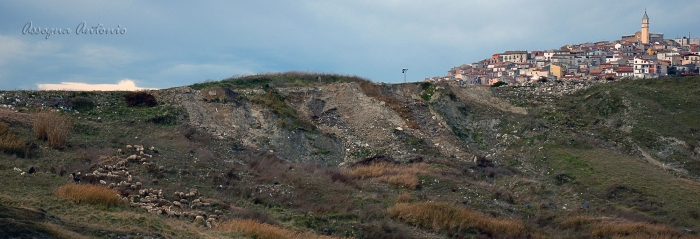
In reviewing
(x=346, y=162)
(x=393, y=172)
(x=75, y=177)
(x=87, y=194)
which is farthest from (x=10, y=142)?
(x=393, y=172)

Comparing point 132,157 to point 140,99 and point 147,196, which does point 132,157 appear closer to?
point 147,196

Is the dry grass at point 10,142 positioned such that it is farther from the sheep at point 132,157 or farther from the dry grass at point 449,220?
the dry grass at point 449,220

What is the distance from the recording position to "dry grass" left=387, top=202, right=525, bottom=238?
21.0m

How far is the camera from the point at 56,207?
53.9ft

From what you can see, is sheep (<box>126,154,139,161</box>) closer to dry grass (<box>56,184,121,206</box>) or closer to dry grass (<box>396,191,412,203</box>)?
dry grass (<box>56,184,121,206</box>)

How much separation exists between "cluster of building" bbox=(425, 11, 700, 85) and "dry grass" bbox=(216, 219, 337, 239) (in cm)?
4079

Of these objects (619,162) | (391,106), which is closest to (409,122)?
(391,106)

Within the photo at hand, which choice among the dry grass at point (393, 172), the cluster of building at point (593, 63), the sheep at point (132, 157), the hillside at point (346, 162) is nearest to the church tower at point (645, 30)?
the cluster of building at point (593, 63)

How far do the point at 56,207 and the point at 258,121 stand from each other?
51.9ft

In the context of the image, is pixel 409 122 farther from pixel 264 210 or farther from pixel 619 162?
pixel 264 210

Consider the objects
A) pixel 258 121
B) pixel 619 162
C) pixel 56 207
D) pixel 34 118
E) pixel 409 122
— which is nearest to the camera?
pixel 56 207

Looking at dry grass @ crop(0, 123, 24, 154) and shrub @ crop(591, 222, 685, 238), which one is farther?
dry grass @ crop(0, 123, 24, 154)

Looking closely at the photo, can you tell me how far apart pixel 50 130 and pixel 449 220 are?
46.8ft

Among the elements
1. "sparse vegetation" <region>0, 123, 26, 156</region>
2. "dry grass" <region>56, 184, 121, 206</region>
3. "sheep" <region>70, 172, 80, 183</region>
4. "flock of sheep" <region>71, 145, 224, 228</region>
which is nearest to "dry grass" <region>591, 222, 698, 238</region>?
"flock of sheep" <region>71, 145, 224, 228</region>
